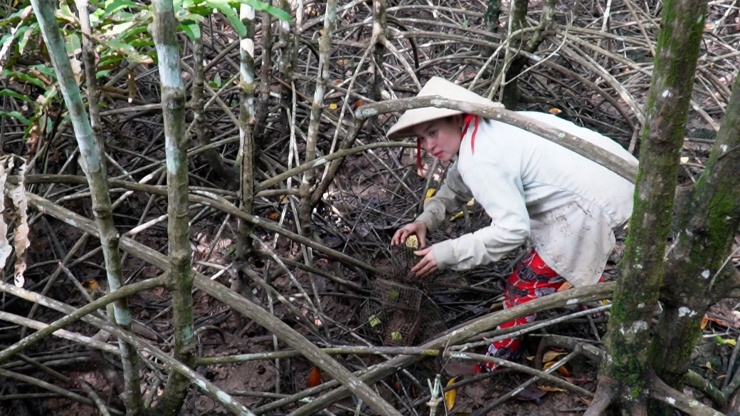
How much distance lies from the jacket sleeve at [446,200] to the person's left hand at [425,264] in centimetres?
23

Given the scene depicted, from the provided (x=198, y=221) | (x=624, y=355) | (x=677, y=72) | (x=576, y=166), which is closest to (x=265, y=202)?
(x=198, y=221)

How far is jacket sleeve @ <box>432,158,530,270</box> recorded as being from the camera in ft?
7.98

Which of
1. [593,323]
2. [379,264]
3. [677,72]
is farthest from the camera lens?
[379,264]

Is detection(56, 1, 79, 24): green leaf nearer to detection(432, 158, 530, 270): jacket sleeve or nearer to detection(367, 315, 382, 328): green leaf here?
detection(432, 158, 530, 270): jacket sleeve

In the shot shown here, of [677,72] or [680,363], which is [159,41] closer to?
[677,72]

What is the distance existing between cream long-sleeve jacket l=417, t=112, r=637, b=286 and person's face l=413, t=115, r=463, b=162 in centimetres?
5

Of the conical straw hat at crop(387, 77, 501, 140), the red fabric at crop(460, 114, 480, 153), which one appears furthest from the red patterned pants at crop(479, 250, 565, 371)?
the conical straw hat at crop(387, 77, 501, 140)

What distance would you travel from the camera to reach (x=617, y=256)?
10.8 ft

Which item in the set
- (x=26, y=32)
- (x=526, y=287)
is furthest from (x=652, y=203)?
(x=26, y=32)

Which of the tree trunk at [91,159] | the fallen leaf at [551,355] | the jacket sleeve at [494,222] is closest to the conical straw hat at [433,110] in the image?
the jacket sleeve at [494,222]

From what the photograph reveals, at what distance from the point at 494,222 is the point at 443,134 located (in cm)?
36

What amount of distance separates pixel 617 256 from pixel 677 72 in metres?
1.90

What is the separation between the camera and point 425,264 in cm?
256

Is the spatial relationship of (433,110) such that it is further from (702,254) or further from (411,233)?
(702,254)
